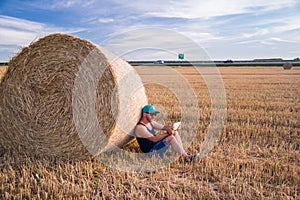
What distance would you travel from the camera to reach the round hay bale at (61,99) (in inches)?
173

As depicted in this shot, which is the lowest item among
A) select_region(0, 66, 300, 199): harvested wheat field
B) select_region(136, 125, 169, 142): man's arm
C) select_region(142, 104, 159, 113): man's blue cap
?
select_region(0, 66, 300, 199): harvested wheat field

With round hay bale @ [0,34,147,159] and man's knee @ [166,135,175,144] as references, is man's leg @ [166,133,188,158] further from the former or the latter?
round hay bale @ [0,34,147,159]

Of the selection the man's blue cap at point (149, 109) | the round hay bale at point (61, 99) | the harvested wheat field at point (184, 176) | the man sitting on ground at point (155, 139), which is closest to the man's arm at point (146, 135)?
the man sitting on ground at point (155, 139)

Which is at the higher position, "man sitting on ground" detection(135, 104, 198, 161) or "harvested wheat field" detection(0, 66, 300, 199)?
"man sitting on ground" detection(135, 104, 198, 161)

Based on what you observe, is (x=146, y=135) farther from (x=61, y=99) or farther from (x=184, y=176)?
(x=61, y=99)

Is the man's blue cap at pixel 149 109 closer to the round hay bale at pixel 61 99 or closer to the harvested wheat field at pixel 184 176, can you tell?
the round hay bale at pixel 61 99

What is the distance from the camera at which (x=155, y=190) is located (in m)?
3.56

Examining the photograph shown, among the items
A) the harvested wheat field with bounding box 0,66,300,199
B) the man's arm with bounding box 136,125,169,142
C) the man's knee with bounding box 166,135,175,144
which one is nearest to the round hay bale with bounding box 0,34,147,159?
the man's arm with bounding box 136,125,169,142

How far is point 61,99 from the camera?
4.51 meters

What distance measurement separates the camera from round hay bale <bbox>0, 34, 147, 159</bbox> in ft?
14.4

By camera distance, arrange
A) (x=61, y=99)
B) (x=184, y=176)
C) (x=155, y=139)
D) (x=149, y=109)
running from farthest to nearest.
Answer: (x=149, y=109) < (x=155, y=139) < (x=61, y=99) < (x=184, y=176)

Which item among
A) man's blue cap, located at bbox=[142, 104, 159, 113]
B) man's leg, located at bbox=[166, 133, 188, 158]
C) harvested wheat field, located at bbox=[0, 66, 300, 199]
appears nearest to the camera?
harvested wheat field, located at bbox=[0, 66, 300, 199]

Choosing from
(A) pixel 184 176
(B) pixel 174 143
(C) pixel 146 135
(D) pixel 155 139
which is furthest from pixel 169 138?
(A) pixel 184 176

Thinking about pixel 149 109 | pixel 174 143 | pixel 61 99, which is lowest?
pixel 174 143
